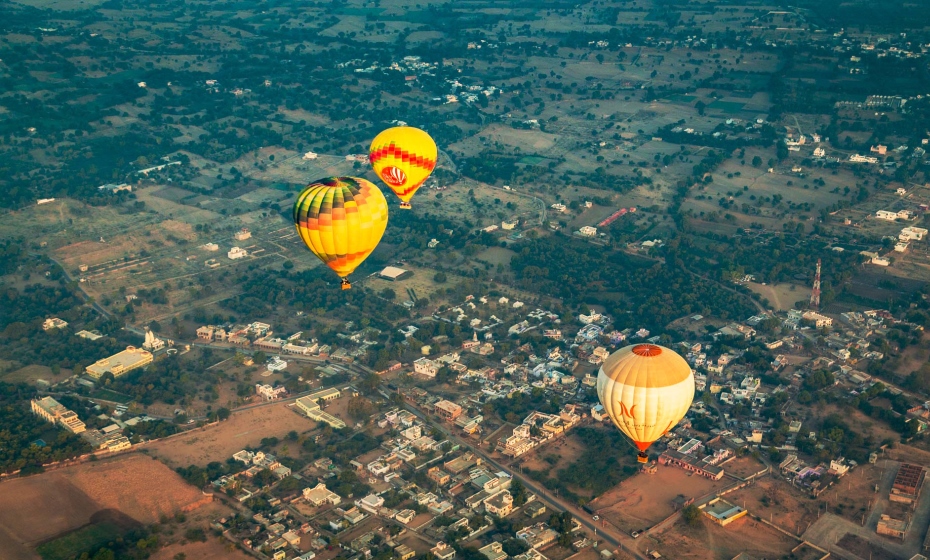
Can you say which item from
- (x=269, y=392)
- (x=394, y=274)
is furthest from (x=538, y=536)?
(x=394, y=274)

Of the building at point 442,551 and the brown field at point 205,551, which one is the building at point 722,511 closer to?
the building at point 442,551

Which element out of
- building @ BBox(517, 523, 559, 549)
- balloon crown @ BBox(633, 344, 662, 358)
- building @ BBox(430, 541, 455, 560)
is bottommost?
building @ BBox(430, 541, 455, 560)

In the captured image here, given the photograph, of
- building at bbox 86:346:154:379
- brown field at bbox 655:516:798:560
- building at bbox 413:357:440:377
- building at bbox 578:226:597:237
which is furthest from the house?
building at bbox 578:226:597:237

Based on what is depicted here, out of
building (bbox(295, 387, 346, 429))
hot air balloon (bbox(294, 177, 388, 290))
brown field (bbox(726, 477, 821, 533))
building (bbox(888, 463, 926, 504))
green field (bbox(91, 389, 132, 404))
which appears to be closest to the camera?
brown field (bbox(726, 477, 821, 533))

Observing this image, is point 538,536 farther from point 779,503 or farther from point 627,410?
point 779,503

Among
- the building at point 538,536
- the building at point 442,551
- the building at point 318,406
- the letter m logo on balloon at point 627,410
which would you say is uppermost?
the letter m logo on balloon at point 627,410

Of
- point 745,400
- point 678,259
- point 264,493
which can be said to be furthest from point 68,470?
point 678,259

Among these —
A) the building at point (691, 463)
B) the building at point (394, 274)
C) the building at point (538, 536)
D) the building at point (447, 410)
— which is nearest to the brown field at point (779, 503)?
the building at point (691, 463)

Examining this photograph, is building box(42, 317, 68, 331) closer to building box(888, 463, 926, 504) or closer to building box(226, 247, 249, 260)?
building box(226, 247, 249, 260)
